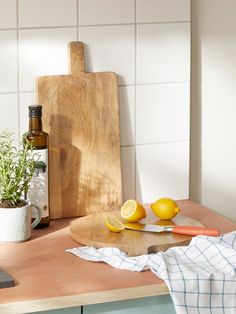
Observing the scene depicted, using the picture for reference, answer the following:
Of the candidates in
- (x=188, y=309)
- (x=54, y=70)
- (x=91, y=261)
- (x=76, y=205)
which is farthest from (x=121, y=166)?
(x=188, y=309)

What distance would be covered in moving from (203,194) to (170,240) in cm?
54

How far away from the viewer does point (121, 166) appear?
97.5 inches

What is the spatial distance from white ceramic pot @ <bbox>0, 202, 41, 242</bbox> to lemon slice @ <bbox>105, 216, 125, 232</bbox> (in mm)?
205

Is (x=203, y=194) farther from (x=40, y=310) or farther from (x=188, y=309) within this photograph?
(x=40, y=310)

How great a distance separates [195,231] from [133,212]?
0.19m

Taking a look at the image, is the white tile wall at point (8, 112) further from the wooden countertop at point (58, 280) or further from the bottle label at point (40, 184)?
the wooden countertop at point (58, 280)

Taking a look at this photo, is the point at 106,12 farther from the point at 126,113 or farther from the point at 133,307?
the point at 133,307

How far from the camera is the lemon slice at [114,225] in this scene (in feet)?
7.22

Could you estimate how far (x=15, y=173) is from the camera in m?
2.16

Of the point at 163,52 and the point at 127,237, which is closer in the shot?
the point at 127,237

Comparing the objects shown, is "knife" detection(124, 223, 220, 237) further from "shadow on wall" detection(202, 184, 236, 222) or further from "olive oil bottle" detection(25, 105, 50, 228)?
"shadow on wall" detection(202, 184, 236, 222)

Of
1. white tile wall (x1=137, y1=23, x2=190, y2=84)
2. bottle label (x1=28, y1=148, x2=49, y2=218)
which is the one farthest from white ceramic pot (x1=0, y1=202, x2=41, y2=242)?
white tile wall (x1=137, y1=23, x2=190, y2=84)

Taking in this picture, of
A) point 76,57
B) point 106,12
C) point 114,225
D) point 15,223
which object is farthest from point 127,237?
point 106,12

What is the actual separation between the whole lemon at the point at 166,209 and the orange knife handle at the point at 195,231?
115 millimetres
